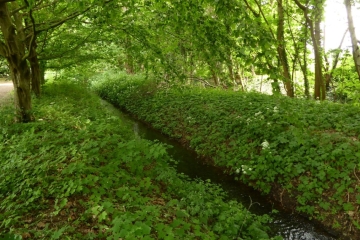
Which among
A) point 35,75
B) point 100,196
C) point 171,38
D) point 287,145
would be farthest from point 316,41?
point 35,75

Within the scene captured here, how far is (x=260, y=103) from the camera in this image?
32.7ft

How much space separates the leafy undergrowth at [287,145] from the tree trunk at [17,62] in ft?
13.6

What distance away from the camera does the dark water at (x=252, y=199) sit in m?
5.59

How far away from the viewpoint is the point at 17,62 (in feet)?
24.4

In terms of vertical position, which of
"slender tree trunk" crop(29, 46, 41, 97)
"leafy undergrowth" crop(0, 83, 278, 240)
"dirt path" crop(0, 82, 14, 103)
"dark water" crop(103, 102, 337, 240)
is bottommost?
"dark water" crop(103, 102, 337, 240)

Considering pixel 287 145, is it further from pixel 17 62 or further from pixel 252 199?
pixel 17 62

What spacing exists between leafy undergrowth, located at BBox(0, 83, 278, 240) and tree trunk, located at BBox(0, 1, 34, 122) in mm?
1042

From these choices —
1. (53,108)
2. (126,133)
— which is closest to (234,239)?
(126,133)

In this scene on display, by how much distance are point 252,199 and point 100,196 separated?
153 inches

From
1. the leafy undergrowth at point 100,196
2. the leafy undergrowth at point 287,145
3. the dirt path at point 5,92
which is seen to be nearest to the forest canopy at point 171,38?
the leafy undergrowth at point 287,145

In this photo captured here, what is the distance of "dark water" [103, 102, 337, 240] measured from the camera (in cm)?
559

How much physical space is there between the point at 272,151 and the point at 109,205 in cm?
479

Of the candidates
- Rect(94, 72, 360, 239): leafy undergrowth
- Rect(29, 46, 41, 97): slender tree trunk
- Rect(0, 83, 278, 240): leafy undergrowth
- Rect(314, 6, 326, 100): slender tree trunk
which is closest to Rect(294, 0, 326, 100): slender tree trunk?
Rect(314, 6, 326, 100): slender tree trunk

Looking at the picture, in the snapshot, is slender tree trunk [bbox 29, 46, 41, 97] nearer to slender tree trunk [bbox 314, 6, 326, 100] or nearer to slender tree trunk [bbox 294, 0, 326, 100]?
slender tree trunk [bbox 294, 0, 326, 100]
